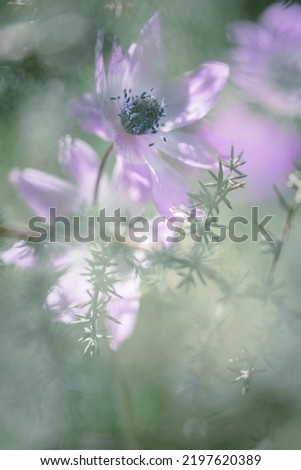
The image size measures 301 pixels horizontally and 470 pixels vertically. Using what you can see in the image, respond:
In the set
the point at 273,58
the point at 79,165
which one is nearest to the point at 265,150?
the point at 273,58

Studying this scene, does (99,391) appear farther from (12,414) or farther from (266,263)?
(266,263)

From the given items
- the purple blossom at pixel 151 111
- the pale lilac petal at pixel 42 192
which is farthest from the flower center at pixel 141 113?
the pale lilac petal at pixel 42 192

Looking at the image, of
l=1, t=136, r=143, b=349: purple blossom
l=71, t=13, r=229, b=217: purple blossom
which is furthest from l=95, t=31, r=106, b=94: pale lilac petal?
l=1, t=136, r=143, b=349: purple blossom

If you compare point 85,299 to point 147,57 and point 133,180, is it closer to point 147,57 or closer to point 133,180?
point 133,180

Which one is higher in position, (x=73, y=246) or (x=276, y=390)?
(x=73, y=246)

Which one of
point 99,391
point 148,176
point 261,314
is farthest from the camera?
point 99,391

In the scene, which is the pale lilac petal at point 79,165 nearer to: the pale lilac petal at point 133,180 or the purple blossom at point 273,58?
the pale lilac petal at point 133,180

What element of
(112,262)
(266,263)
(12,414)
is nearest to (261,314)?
(266,263)
